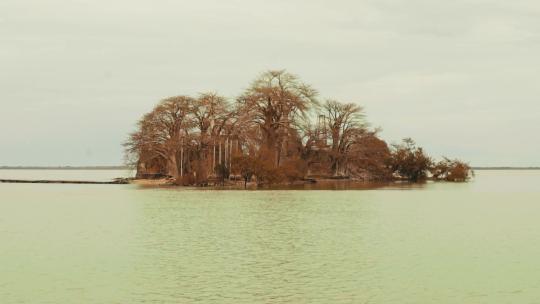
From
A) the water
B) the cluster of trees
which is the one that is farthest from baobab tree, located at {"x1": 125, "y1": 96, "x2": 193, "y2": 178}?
the water

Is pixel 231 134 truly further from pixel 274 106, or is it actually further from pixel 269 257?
pixel 269 257

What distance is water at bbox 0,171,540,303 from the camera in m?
17.4

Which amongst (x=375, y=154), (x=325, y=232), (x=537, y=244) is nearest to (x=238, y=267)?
(x=325, y=232)

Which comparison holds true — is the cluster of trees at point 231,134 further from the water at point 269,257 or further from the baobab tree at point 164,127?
the water at point 269,257

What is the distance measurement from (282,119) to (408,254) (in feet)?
211

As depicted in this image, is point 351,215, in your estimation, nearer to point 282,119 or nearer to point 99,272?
point 99,272

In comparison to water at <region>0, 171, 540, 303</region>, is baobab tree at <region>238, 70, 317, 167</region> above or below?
above

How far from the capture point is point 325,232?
3206 centimetres

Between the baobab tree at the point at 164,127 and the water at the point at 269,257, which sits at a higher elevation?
the baobab tree at the point at 164,127

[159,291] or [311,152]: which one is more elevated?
[311,152]

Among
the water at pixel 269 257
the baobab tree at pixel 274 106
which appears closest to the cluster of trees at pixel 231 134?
the baobab tree at pixel 274 106

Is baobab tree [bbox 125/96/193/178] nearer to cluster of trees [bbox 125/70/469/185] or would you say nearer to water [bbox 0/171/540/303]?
cluster of trees [bbox 125/70/469/185]

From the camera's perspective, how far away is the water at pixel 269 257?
17.4 metres

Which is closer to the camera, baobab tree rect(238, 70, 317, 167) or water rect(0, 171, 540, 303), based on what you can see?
water rect(0, 171, 540, 303)
